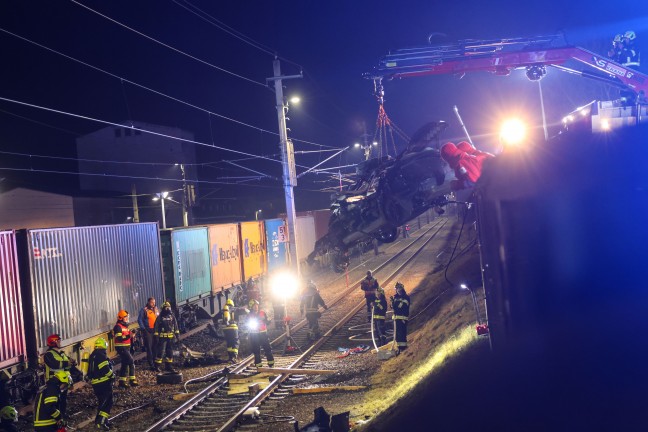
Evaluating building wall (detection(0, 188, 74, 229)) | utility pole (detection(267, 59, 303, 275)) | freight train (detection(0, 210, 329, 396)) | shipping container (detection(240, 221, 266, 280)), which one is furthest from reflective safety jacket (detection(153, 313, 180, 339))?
building wall (detection(0, 188, 74, 229))

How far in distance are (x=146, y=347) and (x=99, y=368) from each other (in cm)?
466

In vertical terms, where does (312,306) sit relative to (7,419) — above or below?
above

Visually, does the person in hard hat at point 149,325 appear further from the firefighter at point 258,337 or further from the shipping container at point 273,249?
the shipping container at point 273,249

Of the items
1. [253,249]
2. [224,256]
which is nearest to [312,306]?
[224,256]

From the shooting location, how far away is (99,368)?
957 cm

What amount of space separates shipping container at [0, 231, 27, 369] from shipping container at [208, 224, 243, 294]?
961 cm

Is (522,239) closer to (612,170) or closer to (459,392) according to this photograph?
(612,170)

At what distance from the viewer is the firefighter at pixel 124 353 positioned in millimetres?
12211

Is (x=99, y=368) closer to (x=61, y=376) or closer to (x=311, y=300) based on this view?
(x=61, y=376)

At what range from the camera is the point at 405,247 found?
124 ft

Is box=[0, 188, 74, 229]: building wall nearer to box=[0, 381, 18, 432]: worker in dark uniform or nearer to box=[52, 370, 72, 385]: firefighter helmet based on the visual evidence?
box=[0, 381, 18, 432]: worker in dark uniform

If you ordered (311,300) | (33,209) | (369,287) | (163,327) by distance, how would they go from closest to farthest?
(163,327), (311,300), (369,287), (33,209)

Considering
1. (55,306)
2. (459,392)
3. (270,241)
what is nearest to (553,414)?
(459,392)

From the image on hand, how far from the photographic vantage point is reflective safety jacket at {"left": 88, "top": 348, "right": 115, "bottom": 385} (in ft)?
31.4
